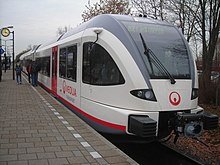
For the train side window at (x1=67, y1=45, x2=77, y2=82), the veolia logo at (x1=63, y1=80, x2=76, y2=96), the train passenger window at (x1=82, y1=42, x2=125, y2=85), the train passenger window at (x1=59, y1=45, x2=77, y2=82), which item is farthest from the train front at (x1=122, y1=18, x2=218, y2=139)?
Answer: the veolia logo at (x1=63, y1=80, x2=76, y2=96)

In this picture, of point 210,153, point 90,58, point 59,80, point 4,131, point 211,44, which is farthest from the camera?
point 211,44

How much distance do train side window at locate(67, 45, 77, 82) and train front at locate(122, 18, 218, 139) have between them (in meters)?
2.55

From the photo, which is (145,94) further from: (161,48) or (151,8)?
(151,8)

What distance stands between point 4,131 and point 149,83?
3.65 meters

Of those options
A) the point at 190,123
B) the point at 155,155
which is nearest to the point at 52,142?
the point at 155,155

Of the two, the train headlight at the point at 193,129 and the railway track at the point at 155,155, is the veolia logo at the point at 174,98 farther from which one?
the railway track at the point at 155,155

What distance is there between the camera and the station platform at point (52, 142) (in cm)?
473

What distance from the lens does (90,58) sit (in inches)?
284

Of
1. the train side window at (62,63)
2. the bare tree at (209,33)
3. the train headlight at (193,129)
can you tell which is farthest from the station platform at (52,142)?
the bare tree at (209,33)

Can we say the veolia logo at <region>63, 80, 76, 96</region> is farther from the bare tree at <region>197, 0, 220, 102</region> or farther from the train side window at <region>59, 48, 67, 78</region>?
the bare tree at <region>197, 0, 220, 102</region>

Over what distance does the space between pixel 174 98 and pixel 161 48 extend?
1.26 m

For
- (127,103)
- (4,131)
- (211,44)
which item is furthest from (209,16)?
(4,131)

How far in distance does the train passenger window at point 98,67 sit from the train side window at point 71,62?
97 centimetres

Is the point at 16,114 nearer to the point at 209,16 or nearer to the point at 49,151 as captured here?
the point at 49,151
